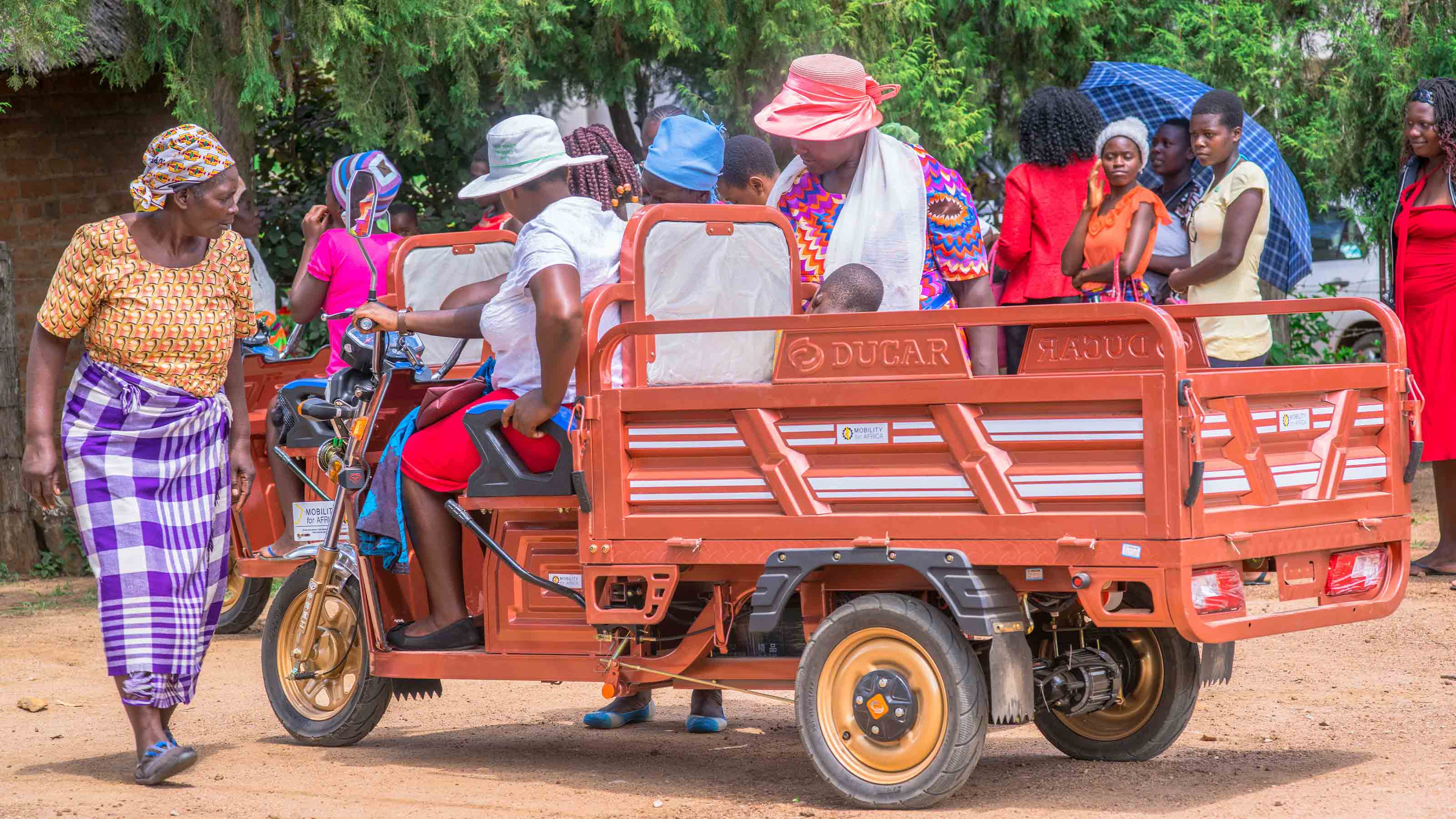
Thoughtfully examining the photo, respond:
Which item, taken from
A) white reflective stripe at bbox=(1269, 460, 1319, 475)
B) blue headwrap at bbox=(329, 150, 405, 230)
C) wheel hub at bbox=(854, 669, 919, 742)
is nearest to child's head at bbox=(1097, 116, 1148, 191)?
white reflective stripe at bbox=(1269, 460, 1319, 475)

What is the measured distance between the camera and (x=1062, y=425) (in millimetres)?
4348

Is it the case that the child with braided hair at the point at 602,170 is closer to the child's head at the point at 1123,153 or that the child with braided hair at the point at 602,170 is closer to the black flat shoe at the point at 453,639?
the black flat shoe at the point at 453,639

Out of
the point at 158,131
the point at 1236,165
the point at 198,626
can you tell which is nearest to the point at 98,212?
the point at 158,131

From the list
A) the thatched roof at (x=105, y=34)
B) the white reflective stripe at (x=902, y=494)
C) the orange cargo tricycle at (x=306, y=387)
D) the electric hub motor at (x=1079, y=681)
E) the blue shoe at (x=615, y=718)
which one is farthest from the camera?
the thatched roof at (x=105, y=34)

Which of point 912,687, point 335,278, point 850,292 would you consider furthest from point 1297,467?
point 335,278

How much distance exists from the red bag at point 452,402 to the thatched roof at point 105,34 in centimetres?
512

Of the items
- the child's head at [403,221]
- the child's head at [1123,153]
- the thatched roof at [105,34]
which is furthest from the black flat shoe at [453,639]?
the thatched roof at [105,34]

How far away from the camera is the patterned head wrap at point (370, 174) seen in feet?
26.0

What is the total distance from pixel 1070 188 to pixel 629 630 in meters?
3.52

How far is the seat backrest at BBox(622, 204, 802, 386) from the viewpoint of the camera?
16.7 ft

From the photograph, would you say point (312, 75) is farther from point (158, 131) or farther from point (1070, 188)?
point (1070, 188)

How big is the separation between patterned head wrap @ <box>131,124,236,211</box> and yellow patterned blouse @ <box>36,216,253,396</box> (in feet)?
0.45

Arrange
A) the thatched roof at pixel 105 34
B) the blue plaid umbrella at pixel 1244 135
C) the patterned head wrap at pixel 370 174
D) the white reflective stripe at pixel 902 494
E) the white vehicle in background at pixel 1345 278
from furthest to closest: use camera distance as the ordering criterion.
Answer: the white vehicle in background at pixel 1345 278
the thatched roof at pixel 105 34
the blue plaid umbrella at pixel 1244 135
the patterned head wrap at pixel 370 174
the white reflective stripe at pixel 902 494

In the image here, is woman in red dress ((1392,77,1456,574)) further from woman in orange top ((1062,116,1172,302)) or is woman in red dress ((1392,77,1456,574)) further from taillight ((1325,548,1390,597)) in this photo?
taillight ((1325,548,1390,597))
